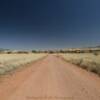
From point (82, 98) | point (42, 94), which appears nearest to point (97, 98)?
point (82, 98)

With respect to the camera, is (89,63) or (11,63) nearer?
(89,63)

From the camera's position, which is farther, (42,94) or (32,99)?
(42,94)

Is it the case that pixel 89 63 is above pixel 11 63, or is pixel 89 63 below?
above

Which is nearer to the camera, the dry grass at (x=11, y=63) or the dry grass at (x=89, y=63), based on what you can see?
the dry grass at (x=89, y=63)

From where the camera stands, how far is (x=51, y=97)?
31.7 feet

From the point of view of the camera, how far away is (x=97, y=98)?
9414 millimetres

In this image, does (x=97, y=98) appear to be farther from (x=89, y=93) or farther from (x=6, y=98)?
(x=6, y=98)

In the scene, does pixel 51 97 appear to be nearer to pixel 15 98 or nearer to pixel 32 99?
pixel 32 99

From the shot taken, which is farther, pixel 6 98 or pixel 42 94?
pixel 42 94

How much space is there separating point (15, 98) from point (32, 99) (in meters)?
0.67

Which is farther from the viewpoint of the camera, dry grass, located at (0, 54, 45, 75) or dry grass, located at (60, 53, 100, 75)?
dry grass, located at (0, 54, 45, 75)

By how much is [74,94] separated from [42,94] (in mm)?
1422

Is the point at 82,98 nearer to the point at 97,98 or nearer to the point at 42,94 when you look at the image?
the point at 97,98

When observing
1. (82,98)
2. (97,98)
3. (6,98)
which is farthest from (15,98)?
(97,98)
